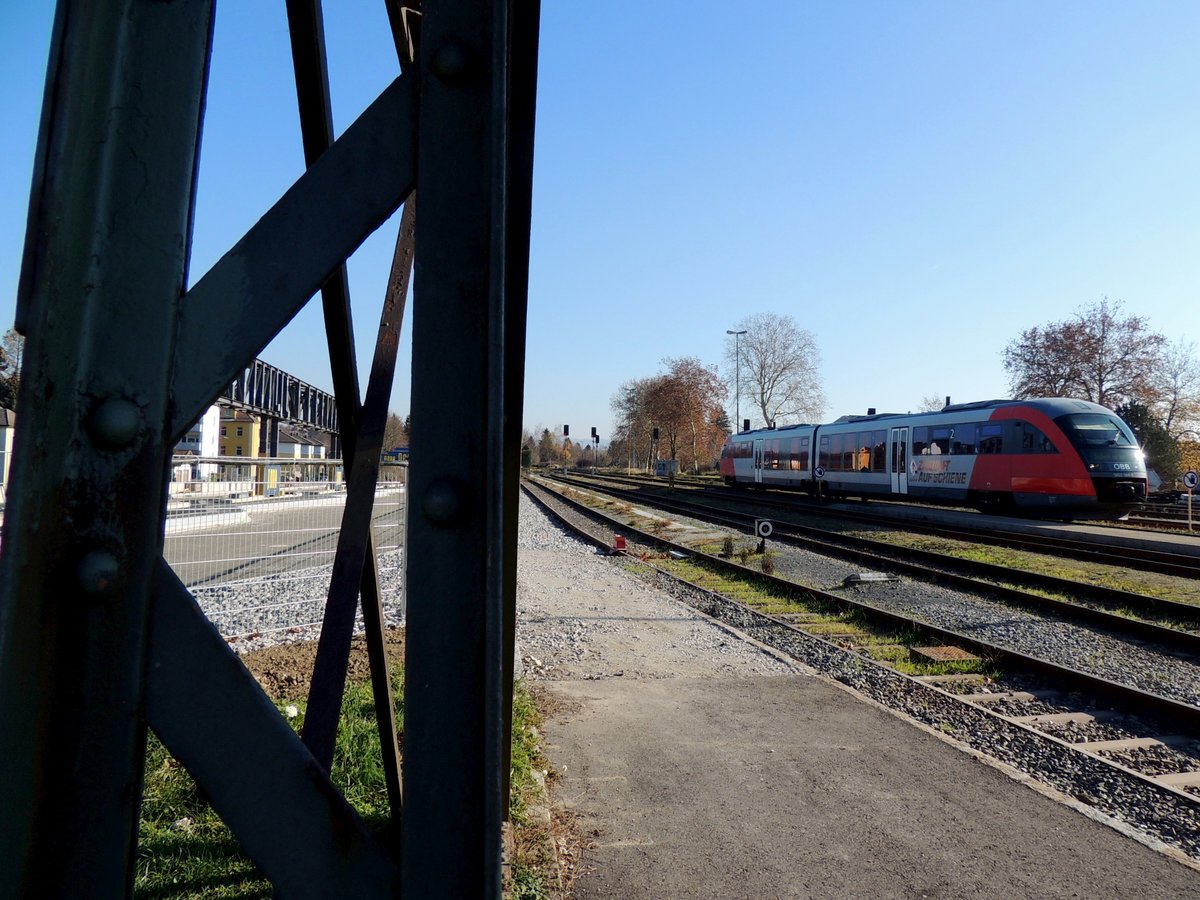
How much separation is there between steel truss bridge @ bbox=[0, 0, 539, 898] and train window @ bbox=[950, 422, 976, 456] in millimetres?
23895

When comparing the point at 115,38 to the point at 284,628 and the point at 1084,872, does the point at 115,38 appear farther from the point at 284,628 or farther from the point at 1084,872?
the point at 284,628

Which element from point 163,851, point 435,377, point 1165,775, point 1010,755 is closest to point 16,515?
point 435,377

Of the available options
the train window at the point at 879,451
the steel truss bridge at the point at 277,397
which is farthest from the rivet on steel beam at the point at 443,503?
the train window at the point at 879,451

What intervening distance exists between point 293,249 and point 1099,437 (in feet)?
73.8

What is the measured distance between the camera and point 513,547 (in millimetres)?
2564

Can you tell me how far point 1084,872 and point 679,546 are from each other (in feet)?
44.5

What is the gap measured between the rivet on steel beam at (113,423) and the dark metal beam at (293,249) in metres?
0.05

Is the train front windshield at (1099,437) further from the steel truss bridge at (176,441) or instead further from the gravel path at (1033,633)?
the steel truss bridge at (176,441)

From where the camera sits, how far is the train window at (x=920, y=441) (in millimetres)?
24688

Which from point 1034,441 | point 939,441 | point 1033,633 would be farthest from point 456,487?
point 939,441

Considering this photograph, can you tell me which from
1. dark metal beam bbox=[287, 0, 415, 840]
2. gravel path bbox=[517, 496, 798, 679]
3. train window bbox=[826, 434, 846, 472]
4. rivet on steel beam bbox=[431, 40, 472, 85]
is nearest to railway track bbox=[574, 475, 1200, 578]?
train window bbox=[826, 434, 846, 472]

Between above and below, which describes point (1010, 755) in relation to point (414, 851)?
below

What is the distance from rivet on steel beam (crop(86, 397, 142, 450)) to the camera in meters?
0.96

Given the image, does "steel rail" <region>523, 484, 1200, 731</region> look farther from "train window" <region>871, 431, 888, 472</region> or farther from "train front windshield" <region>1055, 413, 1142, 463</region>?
→ "train window" <region>871, 431, 888, 472</region>
